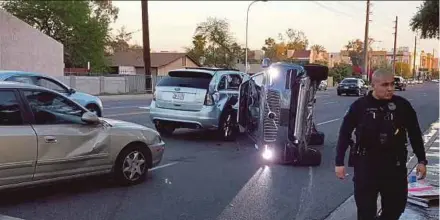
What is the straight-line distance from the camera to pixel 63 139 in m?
6.25

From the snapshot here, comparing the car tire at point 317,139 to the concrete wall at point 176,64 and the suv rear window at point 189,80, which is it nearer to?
the suv rear window at point 189,80

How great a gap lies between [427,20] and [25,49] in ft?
87.0

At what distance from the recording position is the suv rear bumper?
11.8 metres

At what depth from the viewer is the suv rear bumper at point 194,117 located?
38.7 ft

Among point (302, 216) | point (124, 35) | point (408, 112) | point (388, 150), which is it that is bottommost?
point (302, 216)

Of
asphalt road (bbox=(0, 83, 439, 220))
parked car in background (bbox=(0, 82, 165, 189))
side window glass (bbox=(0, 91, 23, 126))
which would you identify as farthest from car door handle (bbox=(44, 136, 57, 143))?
asphalt road (bbox=(0, 83, 439, 220))

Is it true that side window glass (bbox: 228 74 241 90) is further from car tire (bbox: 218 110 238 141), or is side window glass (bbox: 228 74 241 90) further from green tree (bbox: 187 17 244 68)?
green tree (bbox: 187 17 244 68)

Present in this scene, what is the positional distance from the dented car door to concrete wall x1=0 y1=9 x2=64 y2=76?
31.1m

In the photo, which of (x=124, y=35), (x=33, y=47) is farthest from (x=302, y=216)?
(x=124, y=35)

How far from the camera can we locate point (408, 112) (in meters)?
4.32

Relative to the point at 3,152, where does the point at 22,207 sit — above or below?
below

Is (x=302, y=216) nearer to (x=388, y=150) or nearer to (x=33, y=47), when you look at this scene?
(x=388, y=150)

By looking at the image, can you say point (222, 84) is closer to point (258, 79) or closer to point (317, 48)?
point (258, 79)

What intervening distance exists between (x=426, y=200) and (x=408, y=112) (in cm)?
282
